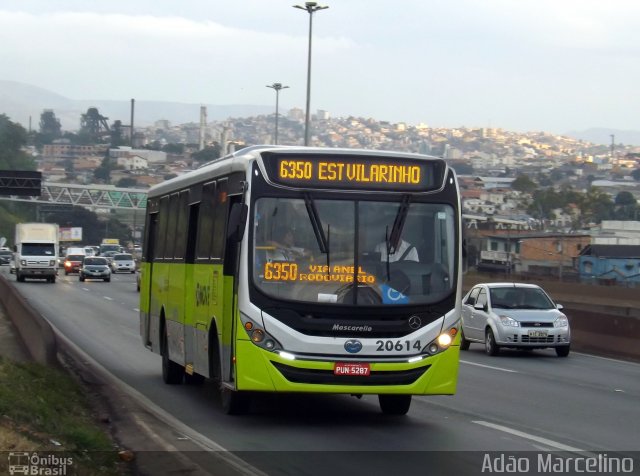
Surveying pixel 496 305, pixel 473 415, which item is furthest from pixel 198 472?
pixel 496 305

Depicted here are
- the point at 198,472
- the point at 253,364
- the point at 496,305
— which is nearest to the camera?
the point at 198,472

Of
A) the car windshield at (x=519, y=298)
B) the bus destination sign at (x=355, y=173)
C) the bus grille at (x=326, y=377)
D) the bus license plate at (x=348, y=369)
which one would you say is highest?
the bus destination sign at (x=355, y=173)

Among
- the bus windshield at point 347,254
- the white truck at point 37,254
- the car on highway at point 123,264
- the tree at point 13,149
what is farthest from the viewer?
the tree at point 13,149

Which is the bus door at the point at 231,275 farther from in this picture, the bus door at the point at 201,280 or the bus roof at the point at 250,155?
the bus door at the point at 201,280

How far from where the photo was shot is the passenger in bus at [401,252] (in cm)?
1312

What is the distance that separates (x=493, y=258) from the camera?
8594 centimetres

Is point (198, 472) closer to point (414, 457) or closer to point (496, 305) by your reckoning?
point (414, 457)

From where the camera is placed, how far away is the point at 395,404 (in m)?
14.5

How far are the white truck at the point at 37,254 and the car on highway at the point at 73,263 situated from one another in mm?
15217

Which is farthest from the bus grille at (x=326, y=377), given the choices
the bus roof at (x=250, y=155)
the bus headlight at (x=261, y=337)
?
the bus roof at (x=250, y=155)

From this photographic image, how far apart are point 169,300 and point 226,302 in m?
4.35

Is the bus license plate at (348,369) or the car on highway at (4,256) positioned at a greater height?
the bus license plate at (348,369)

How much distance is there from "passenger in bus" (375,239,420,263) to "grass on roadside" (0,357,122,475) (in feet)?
11.3

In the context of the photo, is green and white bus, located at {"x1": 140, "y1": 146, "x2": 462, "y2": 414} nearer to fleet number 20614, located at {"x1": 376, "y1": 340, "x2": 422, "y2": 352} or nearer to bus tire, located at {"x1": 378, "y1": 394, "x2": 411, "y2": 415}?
fleet number 20614, located at {"x1": 376, "y1": 340, "x2": 422, "y2": 352}
